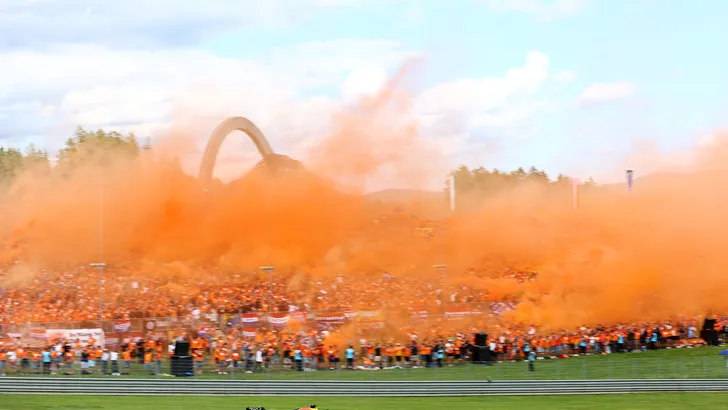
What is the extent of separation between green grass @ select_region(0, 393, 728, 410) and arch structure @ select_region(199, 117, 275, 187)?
30073 millimetres

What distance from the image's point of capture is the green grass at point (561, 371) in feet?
165

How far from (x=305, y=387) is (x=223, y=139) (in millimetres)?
39154

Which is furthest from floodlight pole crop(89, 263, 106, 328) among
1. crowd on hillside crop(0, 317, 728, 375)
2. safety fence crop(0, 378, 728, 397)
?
safety fence crop(0, 378, 728, 397)

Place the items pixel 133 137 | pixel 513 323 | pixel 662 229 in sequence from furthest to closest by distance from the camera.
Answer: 1. pixel 133 137
2. pixel 662 229
3. pixel 513 323

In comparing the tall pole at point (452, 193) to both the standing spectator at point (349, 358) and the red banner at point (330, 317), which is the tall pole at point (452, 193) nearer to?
the red banner at point (330, 317)

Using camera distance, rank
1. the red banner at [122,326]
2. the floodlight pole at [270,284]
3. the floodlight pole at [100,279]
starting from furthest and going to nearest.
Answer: the floodlight pole at [270,284], the floodlight pole at [100,279], the red banner at [122,326]

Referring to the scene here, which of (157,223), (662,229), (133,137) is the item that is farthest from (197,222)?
(133,137)

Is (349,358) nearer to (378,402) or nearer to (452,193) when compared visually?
(378,402)

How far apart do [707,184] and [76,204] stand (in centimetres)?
4059

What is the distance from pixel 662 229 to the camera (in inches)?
2842

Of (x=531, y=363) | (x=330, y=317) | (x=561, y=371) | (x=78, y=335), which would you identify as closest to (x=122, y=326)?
(x=78, y=335)

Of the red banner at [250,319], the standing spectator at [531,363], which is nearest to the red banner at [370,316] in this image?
the red banner at [250,319]

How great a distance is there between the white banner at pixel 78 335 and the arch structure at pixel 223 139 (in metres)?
23.0

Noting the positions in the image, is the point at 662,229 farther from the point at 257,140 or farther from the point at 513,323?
the point at 257,140
